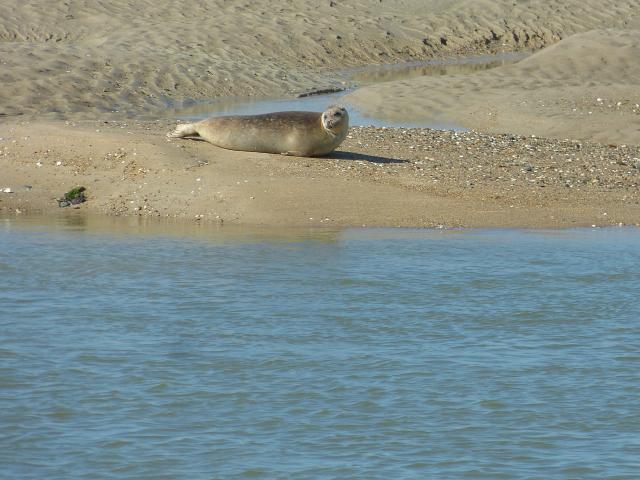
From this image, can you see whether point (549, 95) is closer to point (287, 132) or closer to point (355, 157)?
point (355, 157)

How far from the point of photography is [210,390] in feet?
21.4

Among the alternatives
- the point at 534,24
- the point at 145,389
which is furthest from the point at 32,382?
the point at 534,24

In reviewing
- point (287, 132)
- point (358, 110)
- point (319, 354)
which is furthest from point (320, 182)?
point (358, 110)

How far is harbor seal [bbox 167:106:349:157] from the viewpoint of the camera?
1230 cm

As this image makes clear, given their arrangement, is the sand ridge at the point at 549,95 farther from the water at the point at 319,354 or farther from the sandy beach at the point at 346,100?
the water at the point at 319,354

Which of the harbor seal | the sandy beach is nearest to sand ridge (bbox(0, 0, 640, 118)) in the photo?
the sandy beach

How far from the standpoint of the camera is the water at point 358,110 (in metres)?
17.2

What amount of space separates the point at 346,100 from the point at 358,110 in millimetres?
1074

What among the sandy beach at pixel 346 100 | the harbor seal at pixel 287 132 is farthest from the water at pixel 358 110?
the harbor seal at pixel 287 132

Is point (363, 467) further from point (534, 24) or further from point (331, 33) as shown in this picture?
point (534, 24)

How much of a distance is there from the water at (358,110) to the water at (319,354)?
6.75 metres

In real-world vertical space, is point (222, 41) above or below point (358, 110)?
above

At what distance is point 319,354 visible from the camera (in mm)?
7145

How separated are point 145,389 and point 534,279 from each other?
3.52 m
